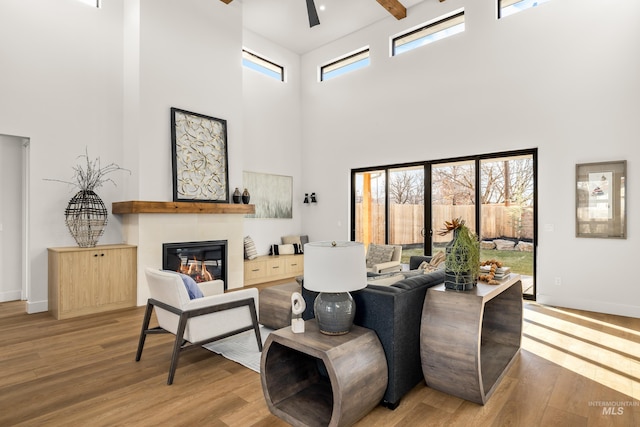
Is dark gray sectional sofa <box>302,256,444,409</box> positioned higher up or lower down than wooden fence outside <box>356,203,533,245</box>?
lower down

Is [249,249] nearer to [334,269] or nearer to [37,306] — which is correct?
[37,306]

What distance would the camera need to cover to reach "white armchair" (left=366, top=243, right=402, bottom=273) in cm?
586

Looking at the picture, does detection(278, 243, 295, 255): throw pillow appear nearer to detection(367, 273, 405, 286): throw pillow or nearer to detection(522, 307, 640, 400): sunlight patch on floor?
detection(522, 307, 640, 400): sunlight patch on floor

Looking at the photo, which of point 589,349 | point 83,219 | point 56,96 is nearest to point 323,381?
point 589,349

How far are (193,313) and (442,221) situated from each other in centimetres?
477

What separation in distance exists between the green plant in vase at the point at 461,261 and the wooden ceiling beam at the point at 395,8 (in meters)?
5.12

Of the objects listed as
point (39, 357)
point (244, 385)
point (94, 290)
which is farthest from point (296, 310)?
point (94, 290)

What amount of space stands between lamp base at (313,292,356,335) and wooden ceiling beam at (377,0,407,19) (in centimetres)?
578

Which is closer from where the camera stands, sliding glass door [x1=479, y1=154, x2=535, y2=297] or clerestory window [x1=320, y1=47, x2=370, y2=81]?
sliding glass door [x1=479, y1=154, x2=535, y2=297]

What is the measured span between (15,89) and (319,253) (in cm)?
496

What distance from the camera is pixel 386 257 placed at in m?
6.16

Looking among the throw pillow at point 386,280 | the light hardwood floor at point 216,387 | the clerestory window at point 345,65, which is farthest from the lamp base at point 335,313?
the clerestory window at point 345,65

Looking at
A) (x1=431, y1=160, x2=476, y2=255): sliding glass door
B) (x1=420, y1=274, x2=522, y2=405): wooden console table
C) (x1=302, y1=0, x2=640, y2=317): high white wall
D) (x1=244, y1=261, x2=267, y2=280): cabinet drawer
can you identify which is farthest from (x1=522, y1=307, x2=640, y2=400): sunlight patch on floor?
(x1=244, y1=261, x2=267, y2=280): cabinet drawer

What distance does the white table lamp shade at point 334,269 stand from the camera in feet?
7.11
